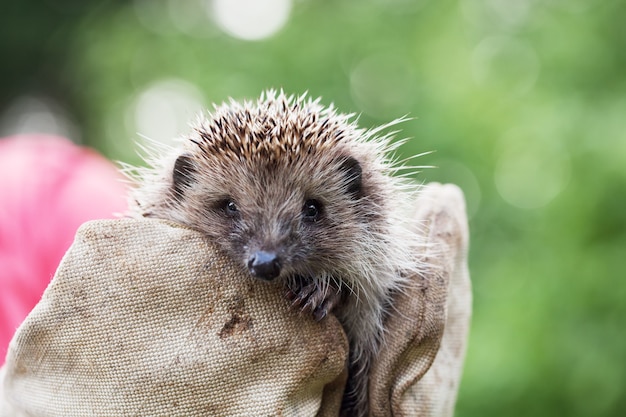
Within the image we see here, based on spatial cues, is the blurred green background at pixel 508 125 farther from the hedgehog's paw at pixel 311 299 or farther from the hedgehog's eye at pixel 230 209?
the hedgehog's paw at pixel 311 299

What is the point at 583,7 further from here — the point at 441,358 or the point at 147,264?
the point at 147,264

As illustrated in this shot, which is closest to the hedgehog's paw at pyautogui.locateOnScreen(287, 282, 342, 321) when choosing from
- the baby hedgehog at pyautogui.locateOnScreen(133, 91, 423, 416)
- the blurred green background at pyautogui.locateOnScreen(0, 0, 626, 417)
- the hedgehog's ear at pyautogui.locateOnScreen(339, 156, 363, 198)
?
the baby hedgehog at pyautogui.locateOnScreen(133, 91, 423, 416)

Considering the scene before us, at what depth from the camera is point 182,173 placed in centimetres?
238

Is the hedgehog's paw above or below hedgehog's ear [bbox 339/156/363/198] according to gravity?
below

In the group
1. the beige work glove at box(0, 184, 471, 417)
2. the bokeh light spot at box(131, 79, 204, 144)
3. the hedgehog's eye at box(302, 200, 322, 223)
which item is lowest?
the beige work glove at box(0, 184, 471, 417)

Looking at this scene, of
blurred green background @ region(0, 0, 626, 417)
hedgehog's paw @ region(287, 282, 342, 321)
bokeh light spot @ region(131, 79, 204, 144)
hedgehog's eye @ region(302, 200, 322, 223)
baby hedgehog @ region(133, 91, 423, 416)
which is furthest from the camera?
bokeh light spot @ region(131, 79, 204, 144)

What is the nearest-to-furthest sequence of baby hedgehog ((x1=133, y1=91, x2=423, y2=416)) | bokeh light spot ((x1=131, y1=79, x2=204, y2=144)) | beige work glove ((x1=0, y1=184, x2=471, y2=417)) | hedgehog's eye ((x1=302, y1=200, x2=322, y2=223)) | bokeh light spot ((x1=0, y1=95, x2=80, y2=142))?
beige work glove ((x1=0, y1=184, x2=471, y2=417)) → baby hedgehog ((x1=133, y1=91, x2=423, y2=416)) → hedgehog's eye ((x1=302, y1=200, x2=322, y2=223)) → bokeh light spot ((x1=131, y1=79, x2=204, y2=144)) → bokeh light spot ((x1=0, y1=95, x2=80, y2=142))

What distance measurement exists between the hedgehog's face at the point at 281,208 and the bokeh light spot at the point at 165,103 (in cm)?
366

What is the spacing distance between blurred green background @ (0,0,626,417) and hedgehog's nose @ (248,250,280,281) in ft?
3.78

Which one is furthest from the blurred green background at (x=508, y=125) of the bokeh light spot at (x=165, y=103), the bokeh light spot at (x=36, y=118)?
the bokeh light spot at (x=36, y=118)

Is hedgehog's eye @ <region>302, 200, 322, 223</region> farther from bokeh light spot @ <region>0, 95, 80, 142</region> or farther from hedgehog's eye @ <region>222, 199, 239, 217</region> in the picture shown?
bokeh light spot @ <region>0, 95, 80, 142</region>

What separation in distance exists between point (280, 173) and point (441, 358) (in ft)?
2.87

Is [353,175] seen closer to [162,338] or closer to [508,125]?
[162,338]

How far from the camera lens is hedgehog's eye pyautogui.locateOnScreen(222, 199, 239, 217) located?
7.43 feet
